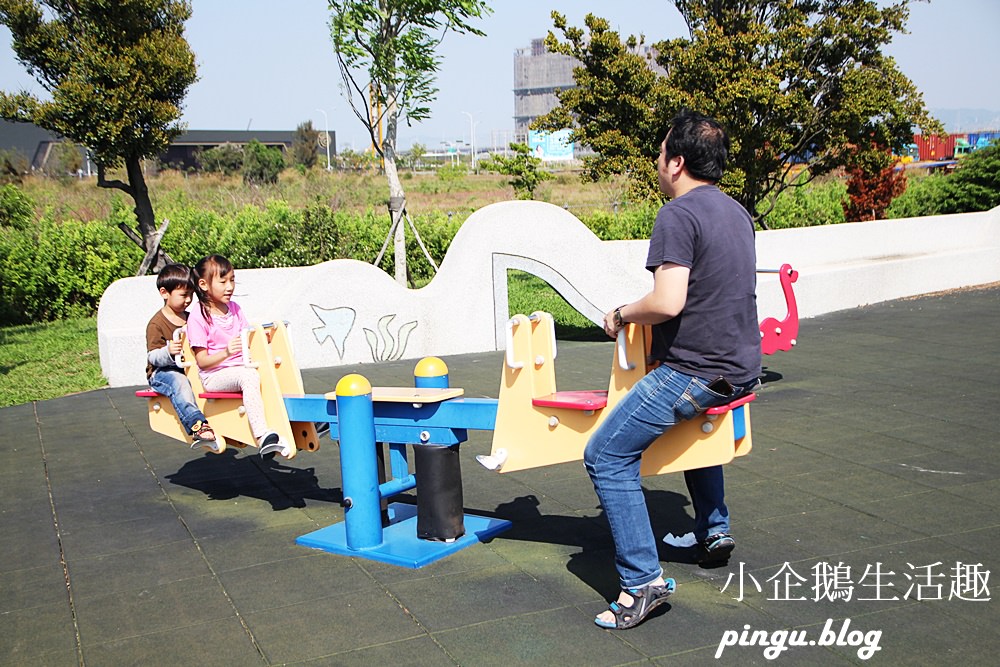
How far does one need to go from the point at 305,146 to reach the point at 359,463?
5330 centimetres

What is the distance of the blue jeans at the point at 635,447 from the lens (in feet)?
11.2

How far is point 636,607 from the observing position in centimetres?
347

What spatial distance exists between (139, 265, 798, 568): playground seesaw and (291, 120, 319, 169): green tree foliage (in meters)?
49.2

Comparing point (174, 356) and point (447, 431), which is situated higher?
point (174, 356)

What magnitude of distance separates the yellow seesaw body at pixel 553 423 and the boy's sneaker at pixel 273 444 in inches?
48.8

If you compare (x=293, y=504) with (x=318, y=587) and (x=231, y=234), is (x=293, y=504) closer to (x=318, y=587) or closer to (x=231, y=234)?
(x=318, y=587)

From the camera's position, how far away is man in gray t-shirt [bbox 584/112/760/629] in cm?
333

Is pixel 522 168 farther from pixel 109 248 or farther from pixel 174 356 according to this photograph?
pixel 174 356

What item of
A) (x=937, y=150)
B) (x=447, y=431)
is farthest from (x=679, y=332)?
(x=937, y=150)

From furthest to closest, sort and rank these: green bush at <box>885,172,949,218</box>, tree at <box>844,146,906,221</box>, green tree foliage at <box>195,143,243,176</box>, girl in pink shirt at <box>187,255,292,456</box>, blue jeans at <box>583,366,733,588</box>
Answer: green tree foliage at <box>195,143,243,176</box>
green bush at <box>885,172,949,218</box>
tree at <box>844,146,906,221</box>
girl in pink shirt at <box>187,255,292,456</box>
blue jeans at <box>583,366,733,588</box>

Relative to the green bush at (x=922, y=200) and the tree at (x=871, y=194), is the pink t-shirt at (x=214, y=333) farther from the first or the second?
the green bush at (x=922, y=200)

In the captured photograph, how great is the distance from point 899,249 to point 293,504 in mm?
12951

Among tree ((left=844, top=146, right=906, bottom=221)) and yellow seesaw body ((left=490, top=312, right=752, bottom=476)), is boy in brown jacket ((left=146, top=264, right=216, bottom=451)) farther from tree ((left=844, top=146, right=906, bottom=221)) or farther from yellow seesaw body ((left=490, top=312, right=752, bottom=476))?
tree ((left=844, top=146, right=906, bottom=221))

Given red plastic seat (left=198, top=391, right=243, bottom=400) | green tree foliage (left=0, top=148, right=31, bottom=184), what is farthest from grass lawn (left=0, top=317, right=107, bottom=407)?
green tree foliage (left=0, top=148, right=31, bottom=184)
